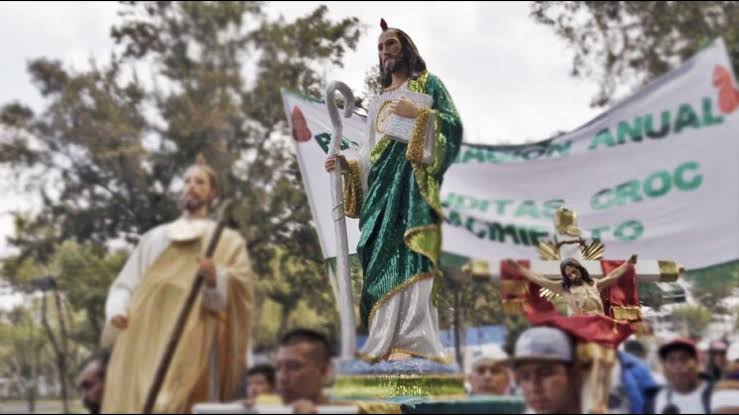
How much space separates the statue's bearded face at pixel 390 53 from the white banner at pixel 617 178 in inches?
4.5

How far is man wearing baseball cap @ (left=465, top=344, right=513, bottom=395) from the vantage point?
94.3 inches

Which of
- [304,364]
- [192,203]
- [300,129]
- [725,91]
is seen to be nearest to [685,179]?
[725,91]

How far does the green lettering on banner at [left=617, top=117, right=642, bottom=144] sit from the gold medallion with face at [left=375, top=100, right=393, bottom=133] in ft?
6.87

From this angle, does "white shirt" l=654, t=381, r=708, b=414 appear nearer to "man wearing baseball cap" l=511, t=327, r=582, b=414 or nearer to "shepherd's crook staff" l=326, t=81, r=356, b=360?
"man wearing baseball cap" l=511, t=327, r=582, b=414

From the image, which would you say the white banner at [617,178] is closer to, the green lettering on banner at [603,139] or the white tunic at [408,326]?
the green lettering on banner at [603,139]

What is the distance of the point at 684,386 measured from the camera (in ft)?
6.49

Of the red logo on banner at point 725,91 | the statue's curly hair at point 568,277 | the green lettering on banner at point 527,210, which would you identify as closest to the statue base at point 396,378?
the statue's curly hair at point 568,277

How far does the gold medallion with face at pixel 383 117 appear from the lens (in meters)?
1.92

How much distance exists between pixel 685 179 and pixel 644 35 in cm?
419

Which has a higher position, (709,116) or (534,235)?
(709,116)

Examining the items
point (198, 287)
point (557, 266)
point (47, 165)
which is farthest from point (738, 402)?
point (47, 165)

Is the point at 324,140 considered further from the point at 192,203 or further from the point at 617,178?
the point at 192,203

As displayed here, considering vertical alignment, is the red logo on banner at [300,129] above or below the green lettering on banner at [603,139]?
below

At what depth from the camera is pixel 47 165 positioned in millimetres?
11039
